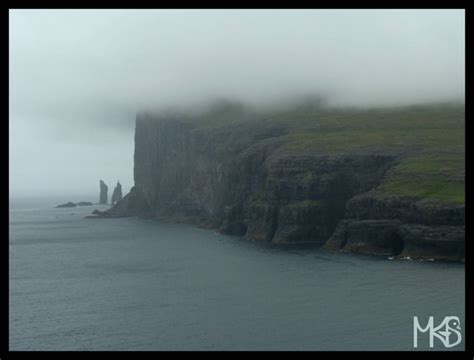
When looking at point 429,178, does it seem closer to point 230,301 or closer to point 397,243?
point 397,243

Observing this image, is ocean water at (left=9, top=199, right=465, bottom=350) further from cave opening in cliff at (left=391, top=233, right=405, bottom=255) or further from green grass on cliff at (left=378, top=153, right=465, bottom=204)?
green grass on cliff at (left=378, top=153, right=465, bottom=204)

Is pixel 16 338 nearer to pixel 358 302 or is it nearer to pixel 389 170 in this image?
pixel 358 302

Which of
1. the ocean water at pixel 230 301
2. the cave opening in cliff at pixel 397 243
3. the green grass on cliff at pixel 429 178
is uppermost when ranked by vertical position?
the green grass on cliff at pixel 429 178

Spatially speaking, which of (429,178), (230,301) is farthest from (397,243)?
(230,301)

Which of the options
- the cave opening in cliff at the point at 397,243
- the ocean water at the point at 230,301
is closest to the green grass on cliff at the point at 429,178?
the cave opening in cliff at the point at 397,243

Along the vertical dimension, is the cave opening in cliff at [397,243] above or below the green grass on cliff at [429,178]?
below

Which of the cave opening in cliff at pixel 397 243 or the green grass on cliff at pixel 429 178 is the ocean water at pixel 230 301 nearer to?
the cave opening in cliff at pixel 397 243
